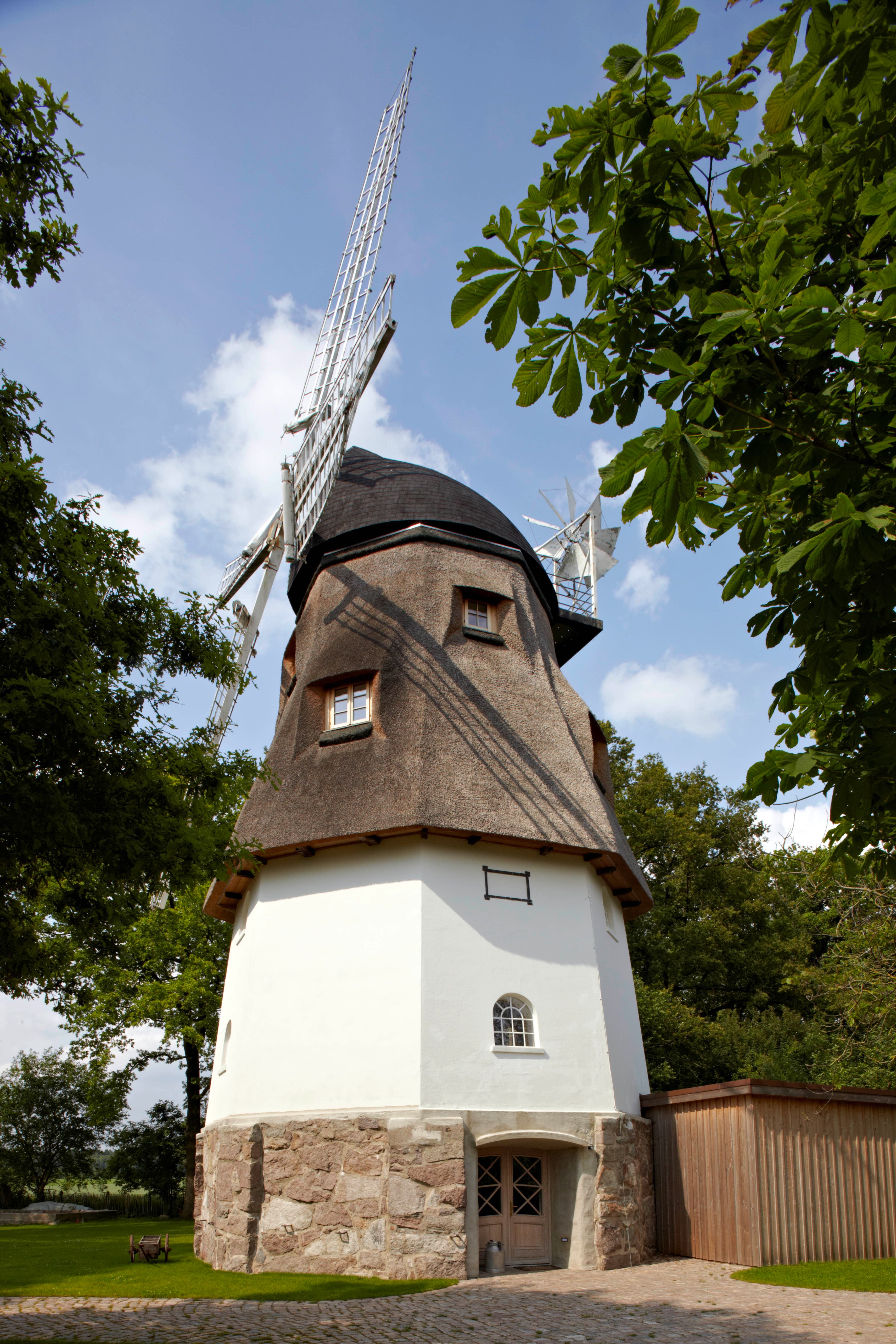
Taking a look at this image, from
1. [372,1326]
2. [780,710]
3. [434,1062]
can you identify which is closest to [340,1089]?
[434,1062]

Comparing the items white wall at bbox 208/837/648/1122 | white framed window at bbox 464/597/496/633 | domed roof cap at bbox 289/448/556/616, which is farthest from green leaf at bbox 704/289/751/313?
domed roof cap at bbox 289/448/556/616

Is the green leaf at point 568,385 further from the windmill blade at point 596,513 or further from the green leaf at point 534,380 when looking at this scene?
the windmill blade at point 596,513

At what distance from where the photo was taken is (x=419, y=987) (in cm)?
1154

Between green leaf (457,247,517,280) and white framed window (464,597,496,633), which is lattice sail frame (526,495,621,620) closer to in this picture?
white framed window (464,597,496,633)

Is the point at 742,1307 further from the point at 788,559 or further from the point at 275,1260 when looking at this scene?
the point at 788,559

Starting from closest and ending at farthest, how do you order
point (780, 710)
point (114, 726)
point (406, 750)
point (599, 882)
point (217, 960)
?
point (780, 710)
point (114, 726)
point (406, 750)
point (599, 882)
point (217, 960)

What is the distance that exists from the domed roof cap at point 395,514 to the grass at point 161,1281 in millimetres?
11289

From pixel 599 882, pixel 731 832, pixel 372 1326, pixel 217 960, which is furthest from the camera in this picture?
pixel 731 832

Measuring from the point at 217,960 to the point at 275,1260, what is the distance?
13973mm

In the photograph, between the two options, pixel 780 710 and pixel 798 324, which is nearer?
pixel 798 324

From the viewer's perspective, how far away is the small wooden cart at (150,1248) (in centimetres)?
1264

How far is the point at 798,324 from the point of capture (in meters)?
3.00

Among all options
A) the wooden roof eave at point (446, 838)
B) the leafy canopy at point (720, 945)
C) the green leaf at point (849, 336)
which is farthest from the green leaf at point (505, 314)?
the leafy canopy at point (720, 945)

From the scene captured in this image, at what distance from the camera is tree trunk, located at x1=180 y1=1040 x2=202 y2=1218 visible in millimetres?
25594
